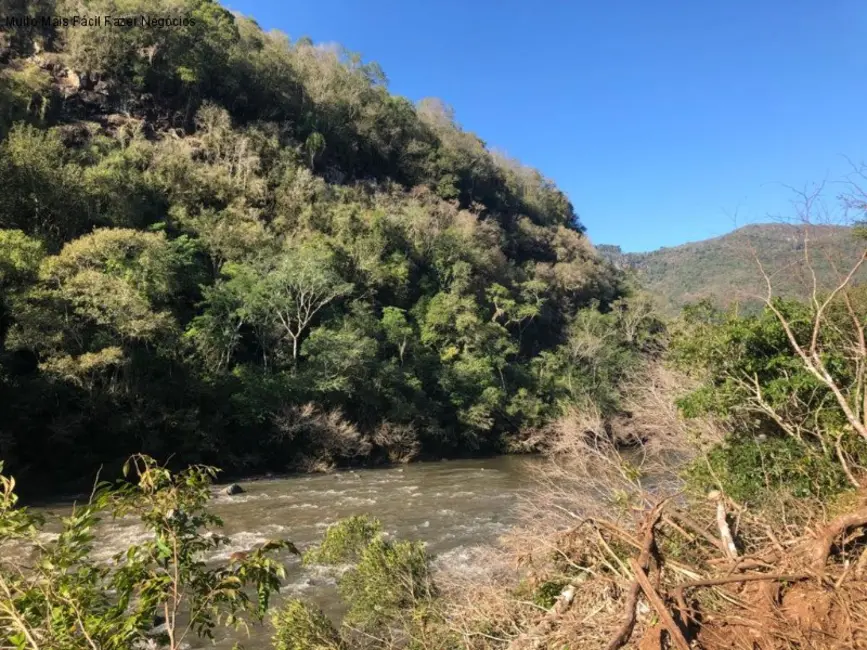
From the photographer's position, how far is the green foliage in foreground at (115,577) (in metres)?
2.33

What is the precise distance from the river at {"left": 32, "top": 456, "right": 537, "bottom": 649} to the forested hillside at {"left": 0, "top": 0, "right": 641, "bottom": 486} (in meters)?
4.01

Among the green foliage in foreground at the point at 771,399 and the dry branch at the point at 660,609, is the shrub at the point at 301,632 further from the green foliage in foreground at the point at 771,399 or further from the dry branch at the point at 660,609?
the green foliage in foreground at the point at 771,399

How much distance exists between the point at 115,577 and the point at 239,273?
91.1 ft

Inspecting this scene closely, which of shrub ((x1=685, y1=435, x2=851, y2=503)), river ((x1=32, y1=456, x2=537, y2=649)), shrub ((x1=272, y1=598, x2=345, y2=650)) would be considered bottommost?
river ((x1=32, y1=456, x2=537, y2=649))

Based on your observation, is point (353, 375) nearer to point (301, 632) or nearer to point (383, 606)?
point (383, 606)

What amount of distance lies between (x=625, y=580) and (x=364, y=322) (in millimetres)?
27455

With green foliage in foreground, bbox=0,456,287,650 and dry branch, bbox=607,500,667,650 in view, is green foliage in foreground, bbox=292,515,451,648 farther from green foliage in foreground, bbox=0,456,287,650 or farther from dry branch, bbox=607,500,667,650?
green foliage in foreground, bbox=0,456,287,650

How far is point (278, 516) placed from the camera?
1602 cm

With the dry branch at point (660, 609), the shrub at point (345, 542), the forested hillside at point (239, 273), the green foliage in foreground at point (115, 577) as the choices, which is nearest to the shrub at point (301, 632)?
the shrub at point (345, 542)

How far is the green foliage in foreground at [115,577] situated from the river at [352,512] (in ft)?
20.6

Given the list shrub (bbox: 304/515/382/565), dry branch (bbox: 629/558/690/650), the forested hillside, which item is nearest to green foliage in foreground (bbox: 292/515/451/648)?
shrub (bbox: 304/515/382/565)

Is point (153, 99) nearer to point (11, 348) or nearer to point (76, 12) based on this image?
point (76, 12)

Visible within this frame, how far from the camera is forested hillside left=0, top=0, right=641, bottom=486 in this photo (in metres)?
20.0

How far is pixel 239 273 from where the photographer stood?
2866 centimetres
